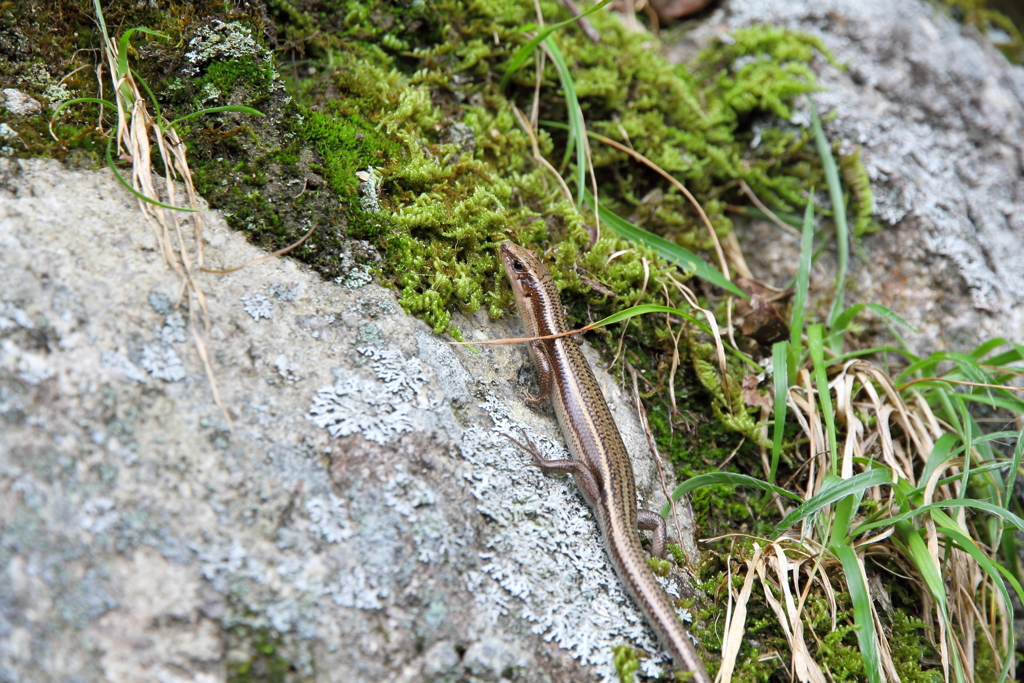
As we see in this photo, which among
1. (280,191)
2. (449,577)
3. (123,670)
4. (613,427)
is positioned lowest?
(123,670)

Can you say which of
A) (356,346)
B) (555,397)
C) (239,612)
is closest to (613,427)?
(555,397)

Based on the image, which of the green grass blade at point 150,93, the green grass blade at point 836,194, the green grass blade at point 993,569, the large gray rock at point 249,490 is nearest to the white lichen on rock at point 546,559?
the large gray rock at point 249,490

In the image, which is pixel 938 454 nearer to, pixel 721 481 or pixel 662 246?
pixel 721 481

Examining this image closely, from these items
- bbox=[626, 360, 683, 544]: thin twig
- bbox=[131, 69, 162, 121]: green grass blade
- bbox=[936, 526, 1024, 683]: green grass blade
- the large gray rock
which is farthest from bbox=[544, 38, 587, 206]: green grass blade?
bbox=[936, 526, 1024, 683]: green grass blade

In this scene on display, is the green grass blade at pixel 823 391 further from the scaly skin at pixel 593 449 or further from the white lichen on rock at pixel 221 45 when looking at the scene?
the white lichen on rock at pixel 221 45

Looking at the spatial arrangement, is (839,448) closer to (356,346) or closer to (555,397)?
(555,397)

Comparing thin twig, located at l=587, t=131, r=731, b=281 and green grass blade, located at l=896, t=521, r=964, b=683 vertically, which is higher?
thin twig, located at l=587, t=131, r=731, b=281

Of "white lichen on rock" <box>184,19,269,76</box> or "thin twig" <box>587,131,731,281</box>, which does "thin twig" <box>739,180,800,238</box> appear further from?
"white lichen on rock" <box>184,19,269,76</box>
